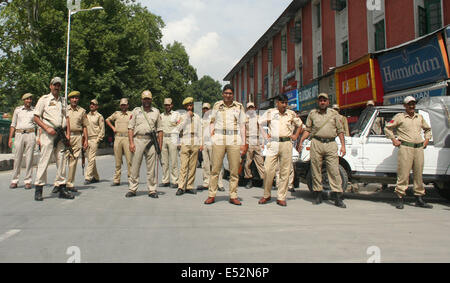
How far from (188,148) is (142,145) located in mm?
1111

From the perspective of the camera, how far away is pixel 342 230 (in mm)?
4734

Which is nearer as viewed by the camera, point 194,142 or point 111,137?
point 194,142

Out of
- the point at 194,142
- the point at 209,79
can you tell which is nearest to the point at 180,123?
the point at 194,142

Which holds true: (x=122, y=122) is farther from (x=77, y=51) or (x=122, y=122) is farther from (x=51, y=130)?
(x=77, y=51)

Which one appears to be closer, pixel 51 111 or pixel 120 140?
pixel 51 111

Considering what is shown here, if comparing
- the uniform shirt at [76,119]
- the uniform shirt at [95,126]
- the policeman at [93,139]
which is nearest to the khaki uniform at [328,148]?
the uniform shirt at [76,119]

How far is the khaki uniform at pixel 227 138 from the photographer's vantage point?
6.52 meters

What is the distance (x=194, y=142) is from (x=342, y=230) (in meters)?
4.11

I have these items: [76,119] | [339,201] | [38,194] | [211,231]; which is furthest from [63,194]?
[339,201]

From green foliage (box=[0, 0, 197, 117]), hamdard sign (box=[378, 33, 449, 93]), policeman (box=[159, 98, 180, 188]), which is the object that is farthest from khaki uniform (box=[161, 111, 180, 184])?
green foliage (box=[0, 0, 197, 117])

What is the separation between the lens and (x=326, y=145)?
6.90 m

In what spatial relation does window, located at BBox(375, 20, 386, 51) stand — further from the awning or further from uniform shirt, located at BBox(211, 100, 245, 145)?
uniform shirt, located at BBox(211, 100, 245, 145)

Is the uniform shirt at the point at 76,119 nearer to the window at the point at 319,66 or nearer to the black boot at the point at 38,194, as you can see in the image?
the black boot at the point at 38,194

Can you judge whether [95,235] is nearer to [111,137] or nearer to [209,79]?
[111,137]
